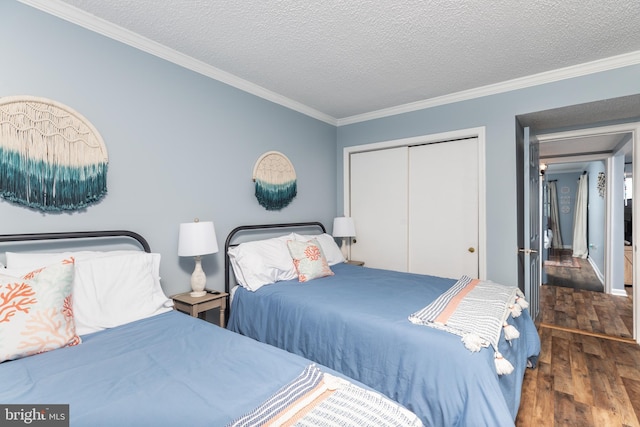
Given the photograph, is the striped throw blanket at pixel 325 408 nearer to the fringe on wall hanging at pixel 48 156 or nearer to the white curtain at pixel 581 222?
the fringe on wall hanging at pixel 48 156

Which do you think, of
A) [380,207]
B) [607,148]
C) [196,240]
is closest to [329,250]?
[380,207]

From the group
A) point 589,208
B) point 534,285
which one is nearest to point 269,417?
point 534,285

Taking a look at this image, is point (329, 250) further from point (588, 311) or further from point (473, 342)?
point (588, 311)

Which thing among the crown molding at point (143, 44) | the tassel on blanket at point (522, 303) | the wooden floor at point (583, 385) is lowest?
the wooden floor at point (583, 385)

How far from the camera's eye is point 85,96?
1.95 m

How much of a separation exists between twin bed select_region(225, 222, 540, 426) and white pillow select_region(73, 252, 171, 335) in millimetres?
769

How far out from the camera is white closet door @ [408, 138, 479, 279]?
3.21 meters

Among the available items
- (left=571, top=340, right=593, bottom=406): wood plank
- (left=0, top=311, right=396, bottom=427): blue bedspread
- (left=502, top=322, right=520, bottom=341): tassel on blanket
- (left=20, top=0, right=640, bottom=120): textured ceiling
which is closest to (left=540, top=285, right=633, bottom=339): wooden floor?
(left=571, top=340, right=593, bottom=406): wood plank

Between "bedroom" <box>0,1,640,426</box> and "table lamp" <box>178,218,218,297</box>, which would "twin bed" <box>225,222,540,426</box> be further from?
"bedroom" <box>0,1,640,426</box>

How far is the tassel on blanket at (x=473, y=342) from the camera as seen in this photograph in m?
1.48

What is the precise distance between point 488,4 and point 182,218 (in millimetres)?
2485

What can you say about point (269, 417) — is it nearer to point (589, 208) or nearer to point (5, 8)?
point (5, 8)

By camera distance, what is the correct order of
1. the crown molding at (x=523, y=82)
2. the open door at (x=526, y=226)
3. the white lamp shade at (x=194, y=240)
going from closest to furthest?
1. the white lamp shade at (x=194, y=240)
2. the crown molding at (x=523, y=82)
3. the open door at (x=526, y=226)

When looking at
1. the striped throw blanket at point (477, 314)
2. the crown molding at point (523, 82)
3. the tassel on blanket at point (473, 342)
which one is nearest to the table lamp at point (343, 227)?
the crown molding at point (523, 82)
